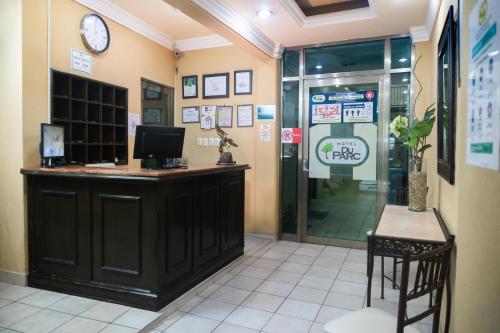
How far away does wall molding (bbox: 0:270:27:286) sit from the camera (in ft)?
10.4

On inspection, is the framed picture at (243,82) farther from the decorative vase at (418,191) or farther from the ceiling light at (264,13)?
the decorative vase at (418,191)

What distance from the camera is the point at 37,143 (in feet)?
10.5

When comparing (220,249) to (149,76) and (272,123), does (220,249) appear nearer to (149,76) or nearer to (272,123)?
(272,123)

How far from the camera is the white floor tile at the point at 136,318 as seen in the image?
Result: 252 cm

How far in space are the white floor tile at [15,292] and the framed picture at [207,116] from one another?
303 cm

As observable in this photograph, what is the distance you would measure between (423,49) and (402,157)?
1282mm

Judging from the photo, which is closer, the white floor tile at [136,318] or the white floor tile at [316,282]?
the white floor tile at [136,318]

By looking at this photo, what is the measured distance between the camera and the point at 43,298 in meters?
2.92

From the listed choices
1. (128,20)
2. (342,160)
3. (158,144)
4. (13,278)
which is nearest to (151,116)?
(128,20)

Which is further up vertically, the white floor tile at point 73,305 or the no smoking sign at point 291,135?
the no smoking sign at point 291,135

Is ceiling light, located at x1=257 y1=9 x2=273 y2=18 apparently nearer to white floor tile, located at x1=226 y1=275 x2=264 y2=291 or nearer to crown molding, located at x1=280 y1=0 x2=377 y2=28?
crown molding, located at x1=280 y1=0 x2=377 y2=28

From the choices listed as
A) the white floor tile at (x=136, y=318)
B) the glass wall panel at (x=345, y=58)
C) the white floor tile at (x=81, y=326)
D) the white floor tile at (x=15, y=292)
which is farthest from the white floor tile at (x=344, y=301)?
the glass wall panel at (x=345, y=58)

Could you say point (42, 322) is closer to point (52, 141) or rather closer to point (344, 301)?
point (52, 141)

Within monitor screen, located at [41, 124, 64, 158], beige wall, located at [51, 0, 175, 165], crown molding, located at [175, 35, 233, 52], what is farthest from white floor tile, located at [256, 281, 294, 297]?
crown molding, located at [175, 35, 233, 52]
